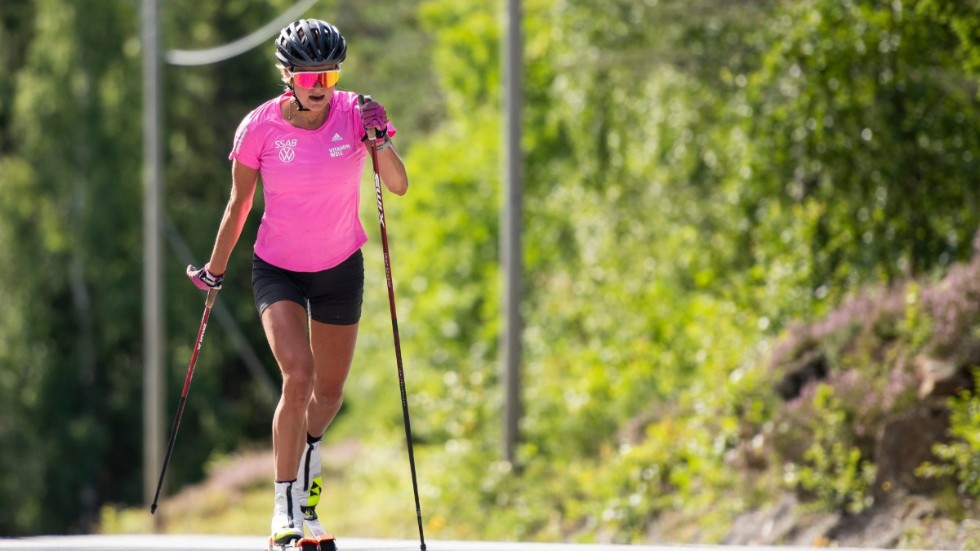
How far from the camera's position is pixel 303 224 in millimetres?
6777

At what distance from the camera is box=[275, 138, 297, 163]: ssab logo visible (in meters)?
6.64

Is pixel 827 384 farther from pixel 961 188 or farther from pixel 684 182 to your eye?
pixel 684 182

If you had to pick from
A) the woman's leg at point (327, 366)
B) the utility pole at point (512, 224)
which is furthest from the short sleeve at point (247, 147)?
the utility pole at point (512, 224)

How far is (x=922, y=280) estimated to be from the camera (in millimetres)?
12086

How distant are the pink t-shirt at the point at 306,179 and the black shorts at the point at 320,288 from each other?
5 centimetres

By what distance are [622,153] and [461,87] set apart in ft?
29.3

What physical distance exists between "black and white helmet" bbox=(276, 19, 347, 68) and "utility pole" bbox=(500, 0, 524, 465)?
27.3 feet

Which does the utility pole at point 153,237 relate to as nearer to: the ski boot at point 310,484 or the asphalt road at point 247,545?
the asphalt road at point 247,545

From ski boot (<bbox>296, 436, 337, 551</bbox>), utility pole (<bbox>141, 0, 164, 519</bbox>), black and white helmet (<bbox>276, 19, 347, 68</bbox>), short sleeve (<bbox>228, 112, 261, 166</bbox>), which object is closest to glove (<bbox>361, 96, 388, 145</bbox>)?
black and white helmet (<bbox>276, 19, 347, 68</bbox>)

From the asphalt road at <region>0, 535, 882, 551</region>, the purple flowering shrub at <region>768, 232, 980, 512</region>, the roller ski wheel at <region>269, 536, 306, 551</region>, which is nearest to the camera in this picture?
the roller ski wheel at <region>269, 536, 306, 551</region>

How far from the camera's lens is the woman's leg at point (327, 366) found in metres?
6.96

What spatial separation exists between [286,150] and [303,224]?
34 cm

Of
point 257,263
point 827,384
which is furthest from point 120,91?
point 257,263

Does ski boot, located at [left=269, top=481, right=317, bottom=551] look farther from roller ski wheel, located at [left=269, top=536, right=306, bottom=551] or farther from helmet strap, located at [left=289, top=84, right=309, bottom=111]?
helmet strap, located at [left=289, top=84, right=309, bottom=111]
